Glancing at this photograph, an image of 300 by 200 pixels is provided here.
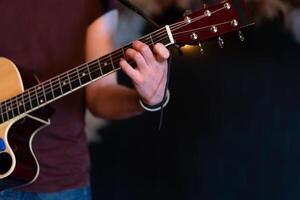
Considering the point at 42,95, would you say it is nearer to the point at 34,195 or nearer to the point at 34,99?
the point at 34,99

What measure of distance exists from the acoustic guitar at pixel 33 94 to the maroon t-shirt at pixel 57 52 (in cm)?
4

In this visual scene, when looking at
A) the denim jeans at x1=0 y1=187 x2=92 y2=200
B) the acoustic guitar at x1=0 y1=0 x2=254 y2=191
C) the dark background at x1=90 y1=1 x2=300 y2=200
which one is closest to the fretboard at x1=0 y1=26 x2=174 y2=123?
the acoustic guitar at x1=0 y1=0 x2=254 y2=191

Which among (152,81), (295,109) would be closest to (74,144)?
(152,81)

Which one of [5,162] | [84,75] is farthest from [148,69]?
[5,162]

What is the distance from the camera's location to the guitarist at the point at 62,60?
3.25 feet

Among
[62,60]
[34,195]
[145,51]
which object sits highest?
[62,60]

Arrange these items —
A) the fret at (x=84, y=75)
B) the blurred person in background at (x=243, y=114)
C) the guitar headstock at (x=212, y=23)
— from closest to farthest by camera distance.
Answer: the guitar headstock at (x=212, y=23) → the fret at (x=84, y=75) → the blurred person in background at (x=243, y=114)

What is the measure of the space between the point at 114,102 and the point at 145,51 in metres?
0.23

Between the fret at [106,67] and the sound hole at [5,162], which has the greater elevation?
the fret at [106,67]

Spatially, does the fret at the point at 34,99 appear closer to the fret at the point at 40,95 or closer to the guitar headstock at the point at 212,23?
the fret at the point at 40,95

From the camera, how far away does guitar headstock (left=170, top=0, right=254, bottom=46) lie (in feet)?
2.45

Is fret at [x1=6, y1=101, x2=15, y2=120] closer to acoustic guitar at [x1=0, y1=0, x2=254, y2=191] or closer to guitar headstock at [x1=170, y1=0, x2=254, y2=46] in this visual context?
acoustic guitar at [x1=0, y1=0, x2=254, y2=191]

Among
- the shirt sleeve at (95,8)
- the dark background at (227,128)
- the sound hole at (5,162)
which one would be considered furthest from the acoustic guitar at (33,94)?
the dark background at (227,128)

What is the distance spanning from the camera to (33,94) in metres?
0.93
